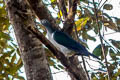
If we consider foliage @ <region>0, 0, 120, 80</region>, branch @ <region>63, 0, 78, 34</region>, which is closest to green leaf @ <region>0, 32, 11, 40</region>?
foliage @ <region>0, 0, 120, 80</region>

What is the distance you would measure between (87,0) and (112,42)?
0.66 meters

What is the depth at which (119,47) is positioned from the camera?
296cm

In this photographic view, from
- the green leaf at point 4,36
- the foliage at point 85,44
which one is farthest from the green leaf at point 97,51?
the green leaf at point 4,36

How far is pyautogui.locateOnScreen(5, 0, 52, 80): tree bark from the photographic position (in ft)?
6.26

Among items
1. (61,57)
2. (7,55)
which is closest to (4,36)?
(7,55)

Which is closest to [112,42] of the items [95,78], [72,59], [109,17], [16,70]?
[109,17]

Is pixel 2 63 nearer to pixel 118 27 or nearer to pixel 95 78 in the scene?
pixel 95 78

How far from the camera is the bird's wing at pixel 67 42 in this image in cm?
299

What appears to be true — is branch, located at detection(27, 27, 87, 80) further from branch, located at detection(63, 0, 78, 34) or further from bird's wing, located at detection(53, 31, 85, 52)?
bird's wing, located at detection(53, 31, 85, 52)

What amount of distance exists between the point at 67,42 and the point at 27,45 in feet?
3.92

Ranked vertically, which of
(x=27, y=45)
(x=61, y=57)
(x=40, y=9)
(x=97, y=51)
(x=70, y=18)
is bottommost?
(x=97, y=51)

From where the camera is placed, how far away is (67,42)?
3145 millimetres

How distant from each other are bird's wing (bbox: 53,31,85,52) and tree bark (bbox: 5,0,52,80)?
881mm

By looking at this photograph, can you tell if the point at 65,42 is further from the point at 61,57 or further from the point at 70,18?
the point at 61,57
